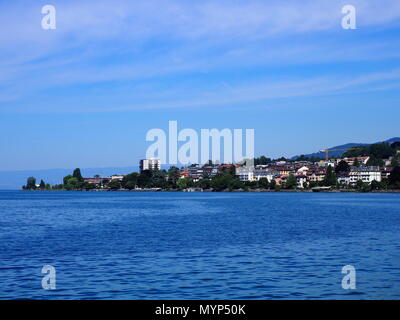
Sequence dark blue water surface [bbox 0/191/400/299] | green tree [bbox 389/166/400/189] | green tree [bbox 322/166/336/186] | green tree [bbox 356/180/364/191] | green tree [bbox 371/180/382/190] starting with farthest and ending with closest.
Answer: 1. green tree [bbox 322/166/336/186]
2. green tree [bbox 356/180/364/191]
3. green tree [bbox 371/180/382/190]
4. green tree [bbox 389/166/400/189]
5. dark blue water surface [bbox 0/191/400/299]

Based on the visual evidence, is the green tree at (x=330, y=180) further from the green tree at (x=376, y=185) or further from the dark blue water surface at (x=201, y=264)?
the dark blue water surface at (x=201, y=264)

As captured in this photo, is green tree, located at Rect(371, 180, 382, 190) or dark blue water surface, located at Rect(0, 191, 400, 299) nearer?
dark blue water surface, located at Rect(0, 191, 400, 299)

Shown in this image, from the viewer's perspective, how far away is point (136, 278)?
19172 millimetres

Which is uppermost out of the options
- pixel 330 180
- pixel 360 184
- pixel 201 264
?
pixel 330 180

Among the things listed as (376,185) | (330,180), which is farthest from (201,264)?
(330,180)

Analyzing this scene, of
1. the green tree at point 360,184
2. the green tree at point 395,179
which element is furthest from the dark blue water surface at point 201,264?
the green tree at point 360,184

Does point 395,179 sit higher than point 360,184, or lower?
higher

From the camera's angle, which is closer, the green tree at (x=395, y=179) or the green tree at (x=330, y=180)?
the green tree at (x=395, y=179)

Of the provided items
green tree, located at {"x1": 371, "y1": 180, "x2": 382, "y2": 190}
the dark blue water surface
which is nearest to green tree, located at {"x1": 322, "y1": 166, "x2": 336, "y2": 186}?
green tree, located at {"x1": 371, "y1": 180, "x2": 382, "y2": 190}

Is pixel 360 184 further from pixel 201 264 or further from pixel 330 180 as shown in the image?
pixel 201 264

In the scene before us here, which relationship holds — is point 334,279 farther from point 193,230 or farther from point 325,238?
point 193,230

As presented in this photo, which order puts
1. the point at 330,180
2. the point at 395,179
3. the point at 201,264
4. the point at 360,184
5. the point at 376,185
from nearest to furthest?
the point at 201,264
the point at 395,179
the point at 376,185
the point at 360,184
the point at 330,180

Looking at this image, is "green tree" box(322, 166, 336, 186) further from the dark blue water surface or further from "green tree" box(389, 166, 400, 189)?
the dark blue water surface
